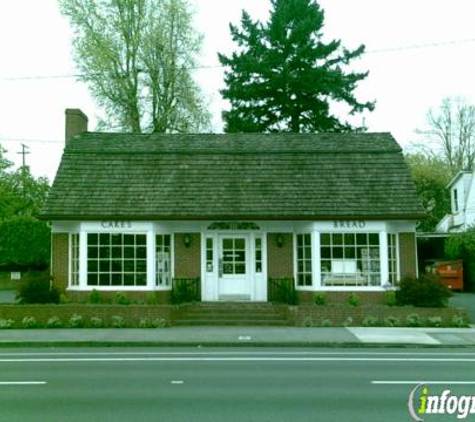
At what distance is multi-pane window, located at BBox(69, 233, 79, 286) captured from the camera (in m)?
22.8

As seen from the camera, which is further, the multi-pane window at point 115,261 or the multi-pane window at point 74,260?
the multi-pane window at point 74,260

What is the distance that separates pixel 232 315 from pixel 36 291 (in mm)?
6322

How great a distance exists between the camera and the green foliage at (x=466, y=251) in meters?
33.4

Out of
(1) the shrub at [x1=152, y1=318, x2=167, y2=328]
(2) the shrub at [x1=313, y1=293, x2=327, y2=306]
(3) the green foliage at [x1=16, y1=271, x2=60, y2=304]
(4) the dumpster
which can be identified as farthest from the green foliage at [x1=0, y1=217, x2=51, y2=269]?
(4) the dumpster

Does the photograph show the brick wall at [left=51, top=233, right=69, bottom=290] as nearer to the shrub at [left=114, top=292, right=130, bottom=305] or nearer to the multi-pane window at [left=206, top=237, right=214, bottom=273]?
the shrub at [left=114, top=292, right=130, bottom=305]

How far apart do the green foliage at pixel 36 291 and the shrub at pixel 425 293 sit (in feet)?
36.7

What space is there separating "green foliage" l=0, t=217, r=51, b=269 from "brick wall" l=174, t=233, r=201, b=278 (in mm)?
16018

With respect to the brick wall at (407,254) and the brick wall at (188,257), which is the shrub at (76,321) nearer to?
the brick wall at (188,257)

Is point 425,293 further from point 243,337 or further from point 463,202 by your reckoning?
point 463,202

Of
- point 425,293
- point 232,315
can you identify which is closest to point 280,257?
point 232,315
